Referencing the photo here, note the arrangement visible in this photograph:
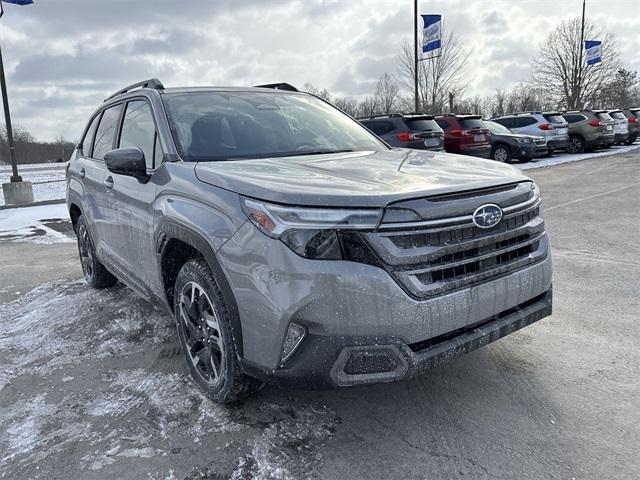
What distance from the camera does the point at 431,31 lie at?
20625 millimetres

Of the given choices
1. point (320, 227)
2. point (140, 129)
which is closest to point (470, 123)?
point (140, 129)

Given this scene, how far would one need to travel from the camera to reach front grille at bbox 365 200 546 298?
2213mm

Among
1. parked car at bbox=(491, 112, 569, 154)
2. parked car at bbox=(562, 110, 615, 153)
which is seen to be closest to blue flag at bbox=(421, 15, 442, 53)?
parked car at bbox=(491, 112, 569, 154)

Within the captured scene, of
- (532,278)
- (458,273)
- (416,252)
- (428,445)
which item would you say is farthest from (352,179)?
(428,445)

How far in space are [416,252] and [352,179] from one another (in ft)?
1.67

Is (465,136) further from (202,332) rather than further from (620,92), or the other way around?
(620,92)

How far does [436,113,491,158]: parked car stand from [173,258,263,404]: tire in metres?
13.0

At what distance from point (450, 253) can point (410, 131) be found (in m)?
10.8

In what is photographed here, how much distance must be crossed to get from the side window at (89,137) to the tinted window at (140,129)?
1077mm

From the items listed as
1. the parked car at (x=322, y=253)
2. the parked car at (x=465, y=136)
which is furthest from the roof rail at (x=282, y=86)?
the parked car at (x=465, y=136)

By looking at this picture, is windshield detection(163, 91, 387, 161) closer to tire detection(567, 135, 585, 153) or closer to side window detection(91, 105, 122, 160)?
side window detection(91, 105, 122, 160)

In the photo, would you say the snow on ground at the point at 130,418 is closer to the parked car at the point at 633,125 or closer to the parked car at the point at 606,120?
the parked car at the point at 606,120

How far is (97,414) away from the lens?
2.87 m

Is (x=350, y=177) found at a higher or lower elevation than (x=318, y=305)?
higher
